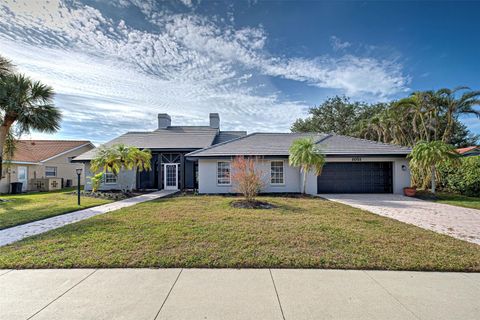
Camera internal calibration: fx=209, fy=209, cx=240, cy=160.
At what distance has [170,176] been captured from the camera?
16906mm

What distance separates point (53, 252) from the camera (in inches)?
168

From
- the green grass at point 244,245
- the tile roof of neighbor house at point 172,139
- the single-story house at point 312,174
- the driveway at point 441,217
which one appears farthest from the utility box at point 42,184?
the driveway at point 441,217

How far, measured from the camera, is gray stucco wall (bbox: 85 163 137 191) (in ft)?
51.8

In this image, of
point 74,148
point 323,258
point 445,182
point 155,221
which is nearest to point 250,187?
point 155,221

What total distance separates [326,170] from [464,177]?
8.14 meters

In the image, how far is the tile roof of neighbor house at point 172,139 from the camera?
53.9 ft

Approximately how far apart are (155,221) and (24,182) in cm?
1925

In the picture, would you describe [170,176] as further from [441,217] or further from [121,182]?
[441,217]

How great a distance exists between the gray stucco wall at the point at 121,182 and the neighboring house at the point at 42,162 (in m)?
3.09

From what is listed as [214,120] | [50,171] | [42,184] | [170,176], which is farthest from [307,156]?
[50,171]

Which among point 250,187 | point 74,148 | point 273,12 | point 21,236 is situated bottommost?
point 21,236

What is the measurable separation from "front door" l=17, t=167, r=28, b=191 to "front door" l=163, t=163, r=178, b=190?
39.6ft

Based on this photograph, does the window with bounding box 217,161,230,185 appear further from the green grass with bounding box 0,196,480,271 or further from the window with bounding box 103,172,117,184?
the window with bounding box 103,172,117,184

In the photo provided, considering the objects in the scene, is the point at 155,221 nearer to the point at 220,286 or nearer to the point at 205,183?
the point at 220,286
